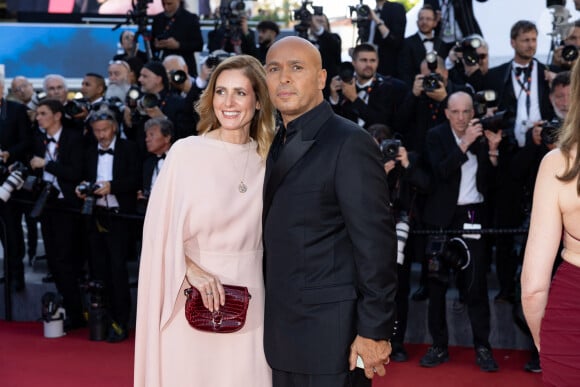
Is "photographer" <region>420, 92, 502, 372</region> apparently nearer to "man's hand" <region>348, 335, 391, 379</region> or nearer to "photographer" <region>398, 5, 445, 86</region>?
"photographer" <region>398, 5, 445, 86</region>

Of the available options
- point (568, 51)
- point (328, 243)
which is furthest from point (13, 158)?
point (328, 243)

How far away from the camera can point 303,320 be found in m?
2.95

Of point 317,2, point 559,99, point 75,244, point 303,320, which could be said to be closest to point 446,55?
point 317,2

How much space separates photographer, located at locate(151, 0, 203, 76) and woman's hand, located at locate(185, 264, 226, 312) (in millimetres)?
5756

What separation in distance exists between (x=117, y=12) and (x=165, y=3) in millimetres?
4822

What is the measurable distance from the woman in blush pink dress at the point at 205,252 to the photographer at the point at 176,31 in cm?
559

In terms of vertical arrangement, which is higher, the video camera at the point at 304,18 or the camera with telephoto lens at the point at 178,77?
the video camera at the point at 304,18

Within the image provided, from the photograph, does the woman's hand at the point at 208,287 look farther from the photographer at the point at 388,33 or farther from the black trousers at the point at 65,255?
the photographer at the point at 388,33

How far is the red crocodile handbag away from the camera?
319 cm

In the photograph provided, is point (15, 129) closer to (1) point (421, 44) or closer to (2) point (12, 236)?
(2) point (12, 236)

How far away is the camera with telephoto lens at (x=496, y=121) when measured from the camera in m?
5.90

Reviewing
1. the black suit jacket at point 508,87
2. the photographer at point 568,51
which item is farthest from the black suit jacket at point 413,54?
the photographer at point 568,51

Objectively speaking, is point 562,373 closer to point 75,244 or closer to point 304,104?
point 304,104

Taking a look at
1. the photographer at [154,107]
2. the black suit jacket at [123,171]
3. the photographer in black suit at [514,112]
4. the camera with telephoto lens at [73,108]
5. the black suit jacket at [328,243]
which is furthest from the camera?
the camera with telephoto lens at [73,108]
